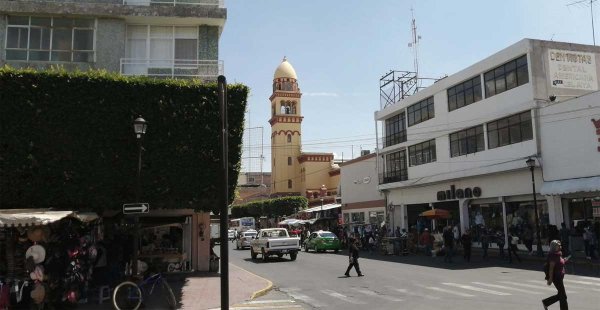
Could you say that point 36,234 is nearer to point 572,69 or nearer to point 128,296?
point 128,296

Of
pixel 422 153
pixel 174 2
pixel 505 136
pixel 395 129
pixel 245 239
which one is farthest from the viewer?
pixel 245 239

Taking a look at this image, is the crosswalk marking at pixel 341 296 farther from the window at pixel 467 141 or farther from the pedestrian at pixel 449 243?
the window at pixel 467 141

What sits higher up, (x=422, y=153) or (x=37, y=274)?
(x=422, y=153)

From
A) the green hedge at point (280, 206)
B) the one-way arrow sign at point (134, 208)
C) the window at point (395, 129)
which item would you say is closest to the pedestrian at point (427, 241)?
Answer: the window at point (395, 129)

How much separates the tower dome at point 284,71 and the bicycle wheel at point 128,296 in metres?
67.2

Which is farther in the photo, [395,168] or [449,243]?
[395,168]

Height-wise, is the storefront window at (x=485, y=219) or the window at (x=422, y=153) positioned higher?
the window at (x=422, y=153)

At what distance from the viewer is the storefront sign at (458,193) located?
31344 mm

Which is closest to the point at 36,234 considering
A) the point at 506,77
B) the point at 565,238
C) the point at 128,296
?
the point at 128,296

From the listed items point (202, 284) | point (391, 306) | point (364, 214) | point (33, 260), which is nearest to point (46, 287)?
point (33, 260)

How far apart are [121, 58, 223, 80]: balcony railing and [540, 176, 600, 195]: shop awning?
17.1 meters

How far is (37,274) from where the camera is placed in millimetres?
12148

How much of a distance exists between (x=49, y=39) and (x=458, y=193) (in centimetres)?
2562

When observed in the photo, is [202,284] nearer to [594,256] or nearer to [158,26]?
[158,26]
